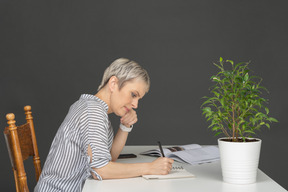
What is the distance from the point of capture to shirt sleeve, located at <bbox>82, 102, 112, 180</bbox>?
164cm

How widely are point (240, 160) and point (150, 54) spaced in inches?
95.0

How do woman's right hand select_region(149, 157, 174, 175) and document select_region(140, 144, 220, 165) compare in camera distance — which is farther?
document select_region(140, 144, 220, 165)

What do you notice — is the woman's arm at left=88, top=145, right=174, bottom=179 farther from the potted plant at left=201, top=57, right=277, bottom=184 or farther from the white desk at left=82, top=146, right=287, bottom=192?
the potted plant at left=201, top=57, right=277, bottom=184

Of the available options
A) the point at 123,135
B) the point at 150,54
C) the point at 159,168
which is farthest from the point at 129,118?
the point at 150,54

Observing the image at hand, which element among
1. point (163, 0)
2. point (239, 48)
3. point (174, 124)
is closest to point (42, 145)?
point (174, 124)

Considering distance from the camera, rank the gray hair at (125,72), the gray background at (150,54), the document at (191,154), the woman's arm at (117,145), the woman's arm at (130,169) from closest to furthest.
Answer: the woman's arm at (130,169), the gray hair at (125,72), the document at (191,154), the woman's arm at (117,145), the gray background at (150,54)

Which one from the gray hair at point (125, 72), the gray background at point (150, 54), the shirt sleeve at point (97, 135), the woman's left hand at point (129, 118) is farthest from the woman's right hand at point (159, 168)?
the gray background at point (150, 54)

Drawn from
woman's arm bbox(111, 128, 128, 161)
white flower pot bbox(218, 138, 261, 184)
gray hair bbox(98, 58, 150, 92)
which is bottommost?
woman's arm bbox(111, 128, 128, 161)

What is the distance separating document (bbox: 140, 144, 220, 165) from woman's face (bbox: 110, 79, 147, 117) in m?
0.34

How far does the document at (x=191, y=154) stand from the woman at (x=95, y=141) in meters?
0.31

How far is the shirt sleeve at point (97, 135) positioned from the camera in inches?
64.7

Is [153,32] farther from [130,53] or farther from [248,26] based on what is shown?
[248,26]

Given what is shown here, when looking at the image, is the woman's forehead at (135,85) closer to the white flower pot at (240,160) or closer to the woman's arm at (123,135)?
the woman's arm at (123,135)

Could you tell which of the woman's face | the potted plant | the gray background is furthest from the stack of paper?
the gray background
